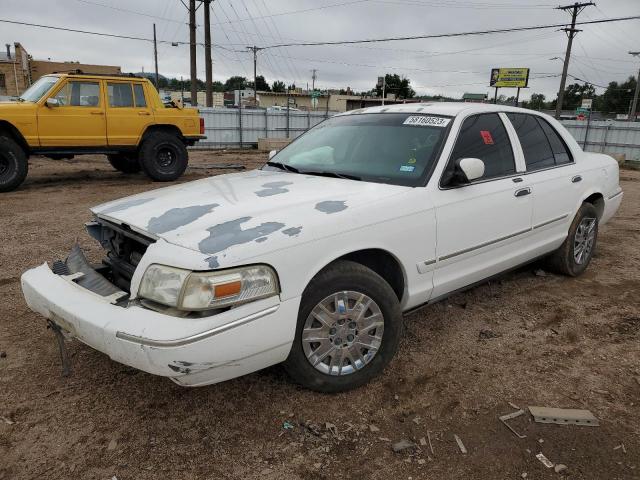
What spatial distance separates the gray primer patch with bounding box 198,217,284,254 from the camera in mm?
2199

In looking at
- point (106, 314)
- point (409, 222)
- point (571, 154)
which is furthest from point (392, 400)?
point (571, 154)

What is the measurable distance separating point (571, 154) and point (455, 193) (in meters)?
1.92

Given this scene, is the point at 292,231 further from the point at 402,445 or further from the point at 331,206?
the point at 402,445

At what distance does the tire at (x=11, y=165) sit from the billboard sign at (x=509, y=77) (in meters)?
32.1

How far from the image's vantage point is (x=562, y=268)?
175 inches

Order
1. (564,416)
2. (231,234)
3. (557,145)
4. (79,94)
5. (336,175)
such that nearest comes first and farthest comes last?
(231,234), (564,416), (336,175), (557,145), (79,94)

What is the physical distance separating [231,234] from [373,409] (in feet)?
3.88

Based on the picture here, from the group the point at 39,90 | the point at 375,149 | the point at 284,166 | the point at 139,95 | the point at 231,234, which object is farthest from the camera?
the point at 139,95

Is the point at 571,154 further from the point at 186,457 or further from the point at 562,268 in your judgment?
the point at 186,457

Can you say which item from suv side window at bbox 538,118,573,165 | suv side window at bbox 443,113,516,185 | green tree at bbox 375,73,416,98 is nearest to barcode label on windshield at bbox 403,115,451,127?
suv side window at bbox 443,113,516,185

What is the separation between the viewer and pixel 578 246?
447 cm

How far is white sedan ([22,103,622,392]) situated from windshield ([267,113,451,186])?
0.05 feet

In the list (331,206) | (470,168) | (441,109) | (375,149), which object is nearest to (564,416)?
(470,168)

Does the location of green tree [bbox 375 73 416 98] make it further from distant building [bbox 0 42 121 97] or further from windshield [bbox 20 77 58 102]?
windshield [bbox 20 77 58 102]
